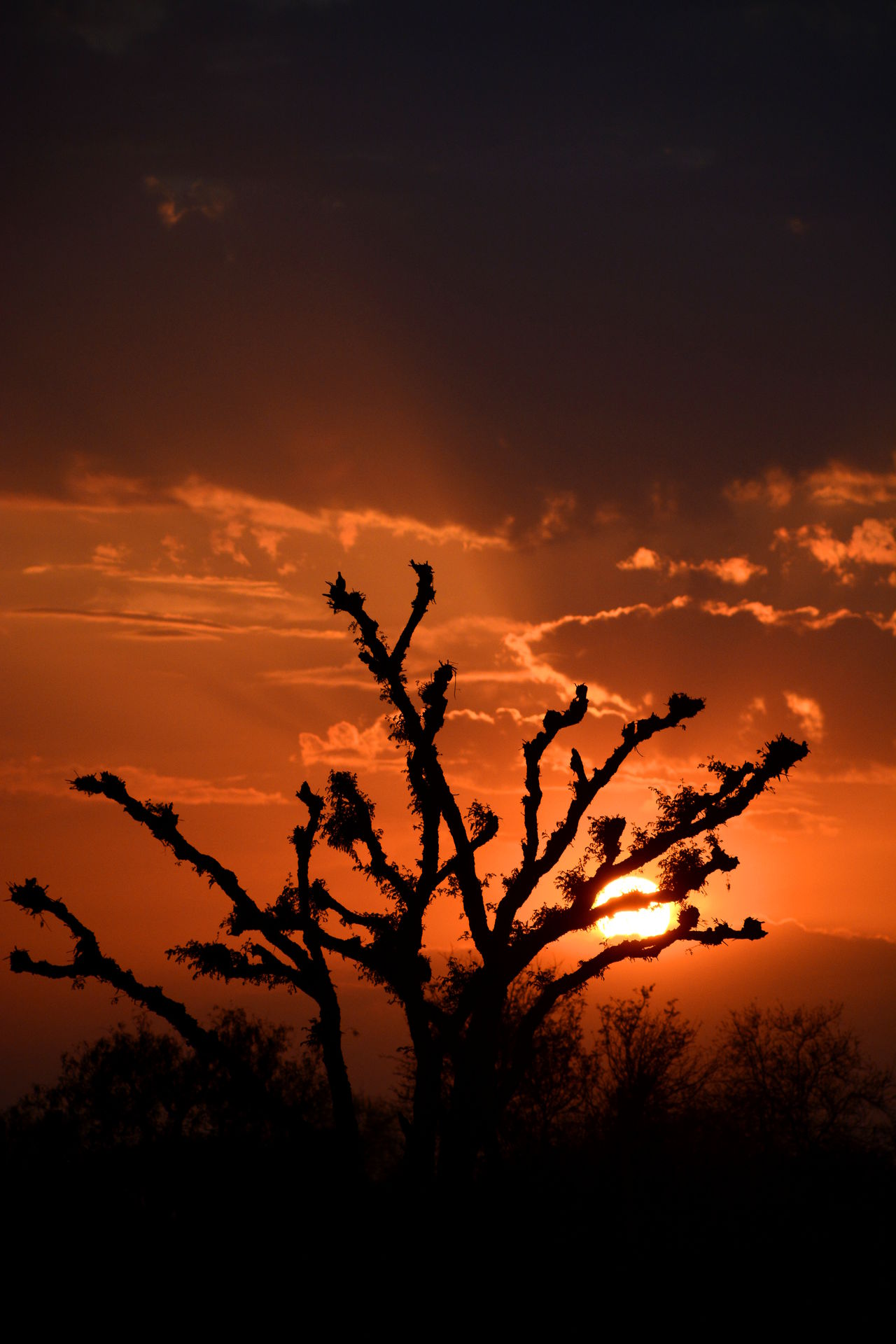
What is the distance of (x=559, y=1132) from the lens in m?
40.0

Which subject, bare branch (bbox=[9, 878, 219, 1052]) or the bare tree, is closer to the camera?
bare branch (bbox=[9, 878, 219, 1052])

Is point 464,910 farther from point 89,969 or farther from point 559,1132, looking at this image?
point 559,1132

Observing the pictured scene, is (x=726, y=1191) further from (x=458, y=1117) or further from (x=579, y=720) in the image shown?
(x=579, y=720)

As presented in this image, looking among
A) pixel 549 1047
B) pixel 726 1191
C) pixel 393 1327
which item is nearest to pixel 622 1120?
pixel 549 1047

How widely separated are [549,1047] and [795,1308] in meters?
21.6

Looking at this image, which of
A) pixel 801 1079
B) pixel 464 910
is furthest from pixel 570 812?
pixel 801 1079

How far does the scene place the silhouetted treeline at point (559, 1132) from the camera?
82.3 feet

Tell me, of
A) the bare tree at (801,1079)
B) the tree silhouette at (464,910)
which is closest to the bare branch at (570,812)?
the tree silhouette at (464,910)

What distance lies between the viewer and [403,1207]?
22234mm

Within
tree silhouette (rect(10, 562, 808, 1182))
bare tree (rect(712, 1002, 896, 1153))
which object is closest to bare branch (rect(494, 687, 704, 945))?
tree silhouette (rect(10, 562, 808, 1182))

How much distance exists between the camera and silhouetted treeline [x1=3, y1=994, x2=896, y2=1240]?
25078 millimetres

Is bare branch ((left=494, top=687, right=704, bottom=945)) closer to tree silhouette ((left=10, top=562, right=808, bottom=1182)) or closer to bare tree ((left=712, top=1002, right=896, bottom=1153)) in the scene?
tree silhouette ((left=10, top=562, right=808, bottom=1182))

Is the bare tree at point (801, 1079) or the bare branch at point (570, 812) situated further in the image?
the bare tree at point (801, 1079)

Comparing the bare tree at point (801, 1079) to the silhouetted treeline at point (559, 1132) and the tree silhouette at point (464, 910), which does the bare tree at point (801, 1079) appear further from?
the tree silhouette at point (464, 910)
